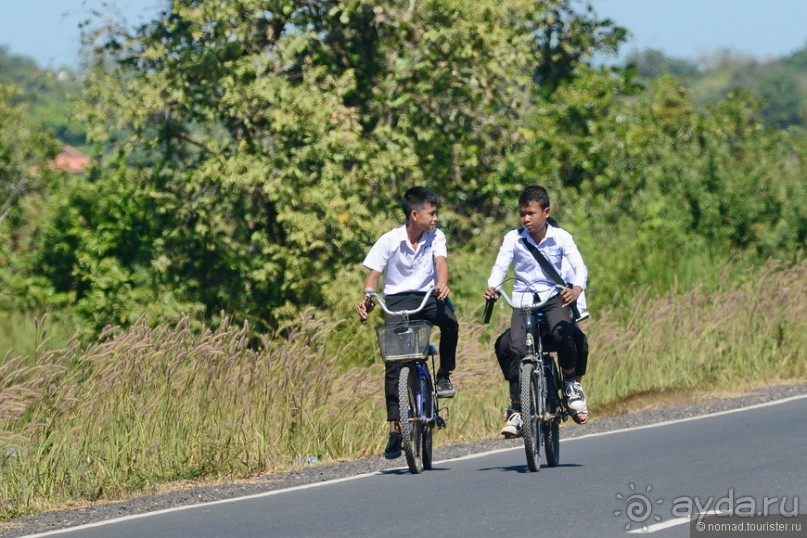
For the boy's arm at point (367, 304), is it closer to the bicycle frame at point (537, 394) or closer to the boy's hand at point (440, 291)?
the boy's hand at point (440, 291)

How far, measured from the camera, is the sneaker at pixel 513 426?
11703 millimetres

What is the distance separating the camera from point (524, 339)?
11.9m

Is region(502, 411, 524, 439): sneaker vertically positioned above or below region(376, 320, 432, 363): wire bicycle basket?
below

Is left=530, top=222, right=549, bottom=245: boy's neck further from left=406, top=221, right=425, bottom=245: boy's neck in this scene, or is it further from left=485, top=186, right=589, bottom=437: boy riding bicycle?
left=406, top=221, right=425, bottom=245: boy's neck

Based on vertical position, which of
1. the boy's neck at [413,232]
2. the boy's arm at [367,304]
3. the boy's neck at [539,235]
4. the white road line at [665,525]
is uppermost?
the boy's neck at [413,232]

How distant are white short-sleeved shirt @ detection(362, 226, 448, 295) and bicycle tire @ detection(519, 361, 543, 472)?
3.41 ft

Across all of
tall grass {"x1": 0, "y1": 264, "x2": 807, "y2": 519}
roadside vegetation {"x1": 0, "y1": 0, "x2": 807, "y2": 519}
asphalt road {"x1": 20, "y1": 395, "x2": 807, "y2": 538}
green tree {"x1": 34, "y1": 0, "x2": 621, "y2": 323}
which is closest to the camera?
asphalt road {"x1": 20, "y1": 395, "x2": 807, "y2": 538}

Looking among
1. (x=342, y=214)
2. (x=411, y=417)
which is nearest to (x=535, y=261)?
(x=411, y=417)

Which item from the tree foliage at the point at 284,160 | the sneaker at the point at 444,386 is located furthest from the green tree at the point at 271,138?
the sneaker at the point at 444,386

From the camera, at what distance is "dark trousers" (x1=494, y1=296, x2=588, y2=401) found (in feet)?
39.1

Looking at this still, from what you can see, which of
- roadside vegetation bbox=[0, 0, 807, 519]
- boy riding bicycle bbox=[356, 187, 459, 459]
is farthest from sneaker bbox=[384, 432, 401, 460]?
roadside vegetation bbox=[0, 0, 807, 519]

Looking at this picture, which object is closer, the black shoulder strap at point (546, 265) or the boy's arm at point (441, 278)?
the black shoulder strap at point (546, 265)

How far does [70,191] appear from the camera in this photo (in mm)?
23516

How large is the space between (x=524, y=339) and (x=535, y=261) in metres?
0.58
